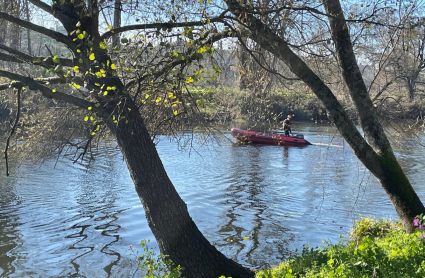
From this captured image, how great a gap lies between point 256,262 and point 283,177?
303 inches

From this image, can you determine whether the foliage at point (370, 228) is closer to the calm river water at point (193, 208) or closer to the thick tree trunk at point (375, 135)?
the calm river water at point (193, 208)

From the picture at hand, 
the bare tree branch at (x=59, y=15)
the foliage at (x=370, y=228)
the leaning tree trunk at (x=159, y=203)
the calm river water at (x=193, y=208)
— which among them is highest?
the bare tree branch at (x=59, y=15)

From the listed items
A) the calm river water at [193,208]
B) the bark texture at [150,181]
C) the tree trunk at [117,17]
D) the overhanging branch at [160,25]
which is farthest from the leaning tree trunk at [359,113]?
the bark texture at [150,181]

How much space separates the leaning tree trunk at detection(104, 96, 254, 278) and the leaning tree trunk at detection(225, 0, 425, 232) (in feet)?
6.74

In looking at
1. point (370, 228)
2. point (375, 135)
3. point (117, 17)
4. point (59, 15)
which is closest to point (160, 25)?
point (59, 15)

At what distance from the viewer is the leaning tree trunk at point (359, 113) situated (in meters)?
6.03

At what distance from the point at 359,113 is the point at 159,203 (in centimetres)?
318

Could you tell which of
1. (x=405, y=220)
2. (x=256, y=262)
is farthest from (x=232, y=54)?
(x=256, y=262)

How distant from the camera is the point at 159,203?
533cm

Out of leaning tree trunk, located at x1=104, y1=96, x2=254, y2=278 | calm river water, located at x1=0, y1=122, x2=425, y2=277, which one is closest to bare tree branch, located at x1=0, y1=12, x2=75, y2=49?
leaning tree trunk, located at x1=104, y1=96, x2=254, y2=278

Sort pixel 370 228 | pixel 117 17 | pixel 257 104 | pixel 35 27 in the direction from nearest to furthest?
pixel 35 27 → pixel 117 17 → pixel 370 228 → pixel 257 104

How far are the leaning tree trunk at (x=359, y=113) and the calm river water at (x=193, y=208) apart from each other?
1273 millimetres

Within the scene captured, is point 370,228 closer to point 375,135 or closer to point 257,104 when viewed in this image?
point 375,135

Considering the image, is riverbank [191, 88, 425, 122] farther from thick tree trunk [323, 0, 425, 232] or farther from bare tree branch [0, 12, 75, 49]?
bare tree branch [0, 12, 75, 49]
